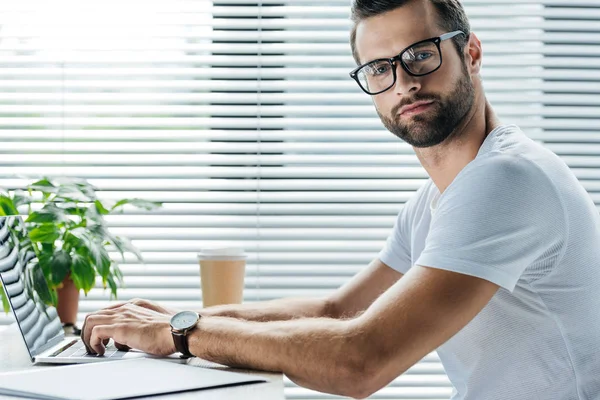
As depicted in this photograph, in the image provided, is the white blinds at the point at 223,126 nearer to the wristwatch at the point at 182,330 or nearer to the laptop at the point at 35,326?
the laptop at the point at 35,326

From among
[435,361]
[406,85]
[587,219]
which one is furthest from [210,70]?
[587,219]

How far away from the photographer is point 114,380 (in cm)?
96

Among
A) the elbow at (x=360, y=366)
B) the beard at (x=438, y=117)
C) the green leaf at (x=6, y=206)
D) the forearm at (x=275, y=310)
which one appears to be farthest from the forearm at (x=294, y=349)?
the green leaf at (x=6, y=206)

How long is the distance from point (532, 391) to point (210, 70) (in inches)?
55.4

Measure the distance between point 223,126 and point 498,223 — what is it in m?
1.26

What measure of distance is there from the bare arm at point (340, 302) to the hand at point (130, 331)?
0.31m

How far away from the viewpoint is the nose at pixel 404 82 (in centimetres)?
131

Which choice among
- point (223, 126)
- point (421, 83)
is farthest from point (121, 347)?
point (223, 126)

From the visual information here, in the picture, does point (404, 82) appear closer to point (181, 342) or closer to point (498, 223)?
point (498, 223)

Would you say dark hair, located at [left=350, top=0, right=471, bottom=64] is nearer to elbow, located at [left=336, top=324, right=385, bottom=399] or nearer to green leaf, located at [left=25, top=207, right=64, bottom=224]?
elbow, located at [left=336, top=324, right=385, bottom=399]

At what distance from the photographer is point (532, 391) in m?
1.19

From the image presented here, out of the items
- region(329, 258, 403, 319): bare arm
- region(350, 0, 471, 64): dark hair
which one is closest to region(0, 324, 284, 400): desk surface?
region(329, 258, 403, 319): bare arm

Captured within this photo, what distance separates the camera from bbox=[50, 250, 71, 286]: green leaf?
67.5 inches

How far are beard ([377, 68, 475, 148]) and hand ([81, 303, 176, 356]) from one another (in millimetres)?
584
